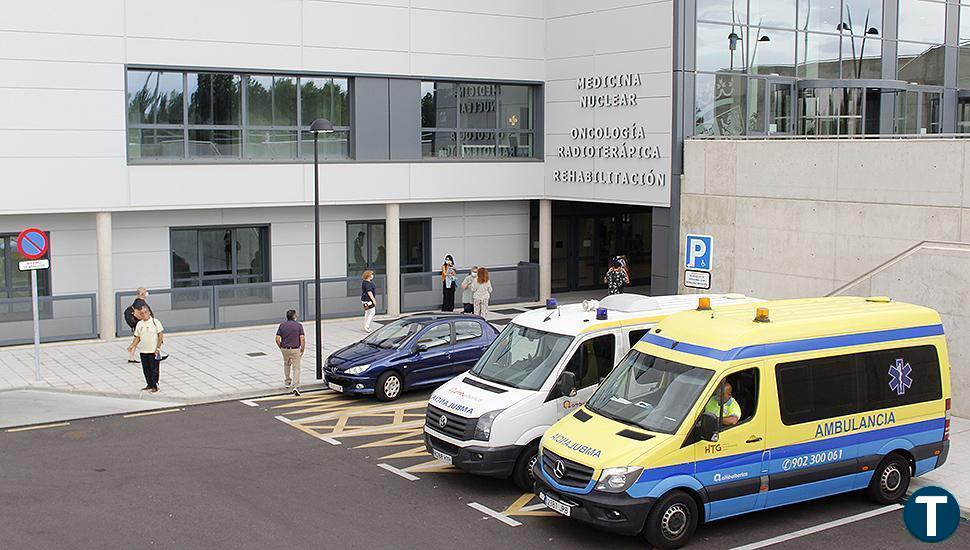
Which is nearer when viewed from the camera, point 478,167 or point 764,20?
point 764,20

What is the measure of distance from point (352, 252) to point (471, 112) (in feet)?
16.6

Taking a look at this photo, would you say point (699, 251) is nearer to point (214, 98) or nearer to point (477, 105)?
point (477, 105)

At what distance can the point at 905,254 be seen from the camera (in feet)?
59.9

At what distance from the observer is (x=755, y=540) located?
36.9ft

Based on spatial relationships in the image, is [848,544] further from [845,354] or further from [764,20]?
[764,20]

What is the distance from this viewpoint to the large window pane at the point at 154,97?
24.2 metres

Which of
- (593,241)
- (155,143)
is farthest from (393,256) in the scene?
(593,241)

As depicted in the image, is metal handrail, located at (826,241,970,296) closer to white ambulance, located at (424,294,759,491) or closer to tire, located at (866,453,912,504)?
white ambulance, located at (424,294,759,491)

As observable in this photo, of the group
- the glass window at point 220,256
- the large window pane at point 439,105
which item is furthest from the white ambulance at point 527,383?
the large window pane at point 439,105

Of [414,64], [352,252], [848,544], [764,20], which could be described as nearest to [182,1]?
[414,64]

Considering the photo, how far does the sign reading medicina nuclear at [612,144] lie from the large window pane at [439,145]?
2.69m

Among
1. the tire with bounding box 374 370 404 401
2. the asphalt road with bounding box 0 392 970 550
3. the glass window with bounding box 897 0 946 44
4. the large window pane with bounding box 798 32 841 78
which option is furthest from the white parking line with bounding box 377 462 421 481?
the glass window with bounding box 897 0 946 44

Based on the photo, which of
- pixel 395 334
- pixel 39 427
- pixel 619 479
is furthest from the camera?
pixel 395 334

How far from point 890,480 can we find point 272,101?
60.0 feet
